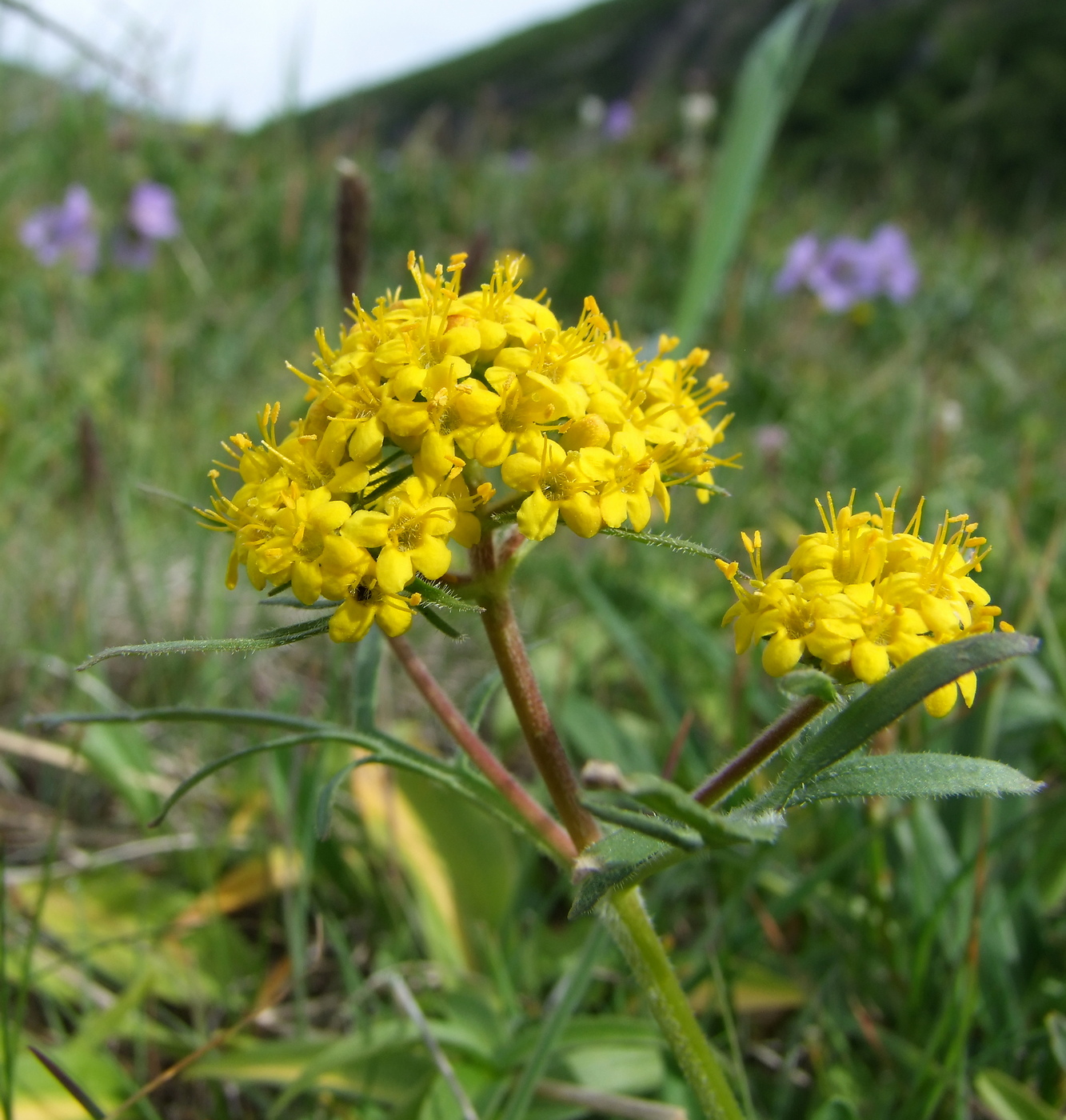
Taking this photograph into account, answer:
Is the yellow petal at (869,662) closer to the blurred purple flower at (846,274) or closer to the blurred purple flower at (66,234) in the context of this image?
the blurred purple flower at (66,234)

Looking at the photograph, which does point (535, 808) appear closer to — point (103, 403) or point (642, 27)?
point (103, 403)

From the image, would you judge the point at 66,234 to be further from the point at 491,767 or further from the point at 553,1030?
the point at 553,1030

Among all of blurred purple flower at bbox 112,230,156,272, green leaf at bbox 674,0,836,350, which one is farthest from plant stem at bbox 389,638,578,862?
blurred purple flower at bbox 112,230,156,272

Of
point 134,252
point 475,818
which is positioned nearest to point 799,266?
point 134,252

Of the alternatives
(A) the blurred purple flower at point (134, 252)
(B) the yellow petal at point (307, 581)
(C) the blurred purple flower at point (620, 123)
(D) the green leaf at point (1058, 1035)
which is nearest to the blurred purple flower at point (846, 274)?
(C) the blurred purple flower at point (620, 123)

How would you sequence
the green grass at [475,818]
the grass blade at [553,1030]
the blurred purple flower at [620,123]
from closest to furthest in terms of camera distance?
the grass blade at [553,1030]
the green grass at [475,818]
the blurred purple flower at [620,123]
